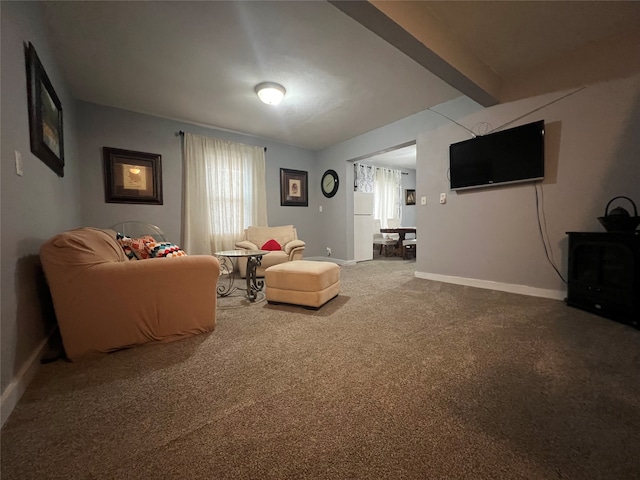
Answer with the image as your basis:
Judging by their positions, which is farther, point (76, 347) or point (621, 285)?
point (621, 285)

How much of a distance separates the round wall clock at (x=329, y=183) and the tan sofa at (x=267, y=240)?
4.51ft

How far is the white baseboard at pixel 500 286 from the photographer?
8.47 ft

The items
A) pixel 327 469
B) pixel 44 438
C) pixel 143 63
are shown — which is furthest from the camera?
pixel 143 63

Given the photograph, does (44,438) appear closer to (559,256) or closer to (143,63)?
(143,63)

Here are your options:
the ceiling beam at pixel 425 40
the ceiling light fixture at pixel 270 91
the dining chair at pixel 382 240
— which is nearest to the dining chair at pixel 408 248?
the dining chair at pixel 382 240

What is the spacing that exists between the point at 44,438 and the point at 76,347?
2.31 feet

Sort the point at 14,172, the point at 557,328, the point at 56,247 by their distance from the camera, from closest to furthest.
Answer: the point at 14,172 < the point at 56,247 < the point at 557,328

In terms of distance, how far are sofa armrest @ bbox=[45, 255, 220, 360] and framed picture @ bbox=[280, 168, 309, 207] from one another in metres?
3.41

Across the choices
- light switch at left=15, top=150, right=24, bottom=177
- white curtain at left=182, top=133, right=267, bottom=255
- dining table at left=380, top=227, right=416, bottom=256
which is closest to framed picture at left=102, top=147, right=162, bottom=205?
white curtain at left=182, top=133, right=267, bottom=255

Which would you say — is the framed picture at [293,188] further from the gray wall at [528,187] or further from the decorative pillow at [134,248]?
the decorative pillow at [134,248]

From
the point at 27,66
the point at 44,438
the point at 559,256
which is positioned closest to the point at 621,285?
the point at 559,256

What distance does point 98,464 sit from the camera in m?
0.84

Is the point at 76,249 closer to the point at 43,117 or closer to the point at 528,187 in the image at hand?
the point at 43,117

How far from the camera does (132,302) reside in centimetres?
161
